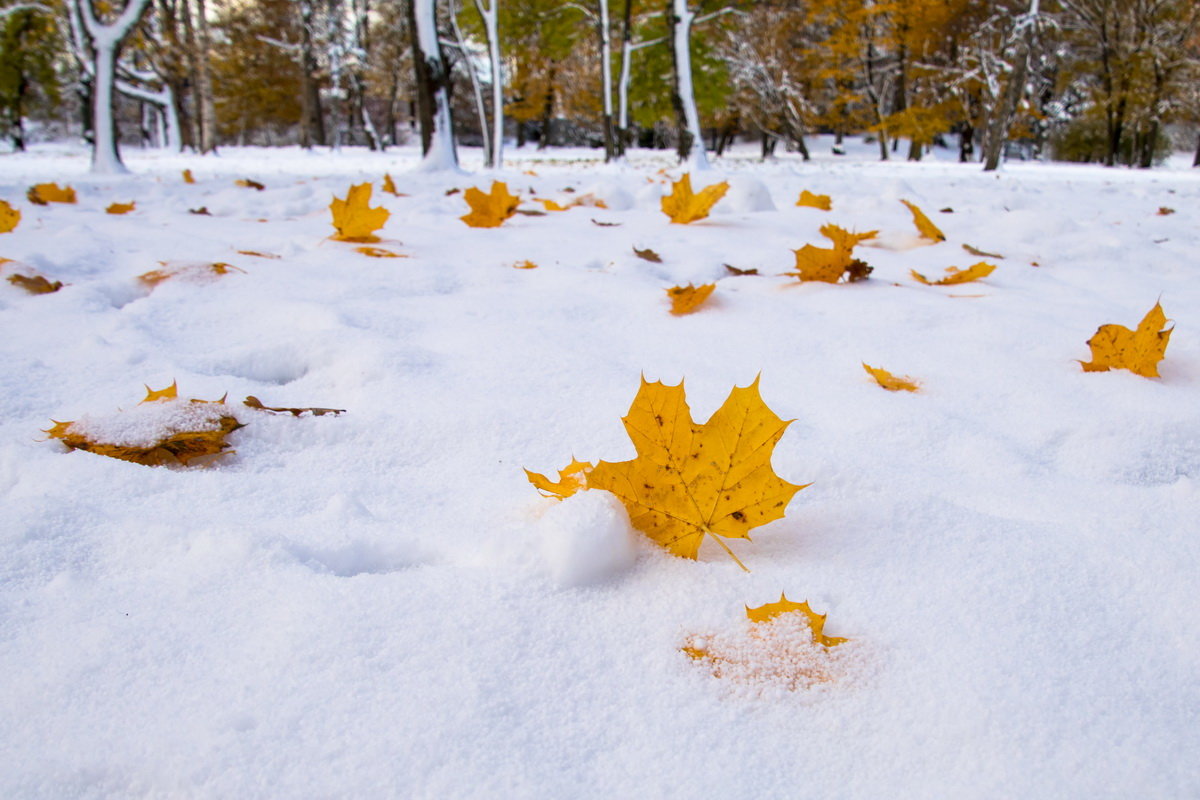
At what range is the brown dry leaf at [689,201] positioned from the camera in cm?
272

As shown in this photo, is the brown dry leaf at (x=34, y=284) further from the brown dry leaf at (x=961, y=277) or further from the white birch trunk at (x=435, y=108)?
the white birch trunk at (x=435, y=108)

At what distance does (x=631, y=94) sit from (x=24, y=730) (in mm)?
23439

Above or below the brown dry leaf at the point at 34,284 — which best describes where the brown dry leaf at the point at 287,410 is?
below

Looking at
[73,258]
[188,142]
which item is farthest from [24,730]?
[188,142]

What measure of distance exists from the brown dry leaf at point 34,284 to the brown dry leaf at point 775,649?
1.76m

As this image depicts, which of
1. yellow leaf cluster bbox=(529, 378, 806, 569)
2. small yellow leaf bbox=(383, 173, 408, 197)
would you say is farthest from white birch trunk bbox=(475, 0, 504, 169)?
yellow leaf cluster bbox=(529, 378, 806, 569)

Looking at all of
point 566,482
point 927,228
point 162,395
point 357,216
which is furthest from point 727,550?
point 927,228

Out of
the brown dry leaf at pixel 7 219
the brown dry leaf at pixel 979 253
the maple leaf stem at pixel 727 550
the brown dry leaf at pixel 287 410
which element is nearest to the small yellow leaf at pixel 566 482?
the maple leaf stem at pixel 727 550

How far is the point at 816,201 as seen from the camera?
3.40 metres

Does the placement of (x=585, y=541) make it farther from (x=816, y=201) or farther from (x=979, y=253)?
(x=816, y=201)

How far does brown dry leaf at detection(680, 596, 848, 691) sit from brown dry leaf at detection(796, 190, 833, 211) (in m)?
2.96

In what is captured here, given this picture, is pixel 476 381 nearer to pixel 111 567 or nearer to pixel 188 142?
pixel 111 567

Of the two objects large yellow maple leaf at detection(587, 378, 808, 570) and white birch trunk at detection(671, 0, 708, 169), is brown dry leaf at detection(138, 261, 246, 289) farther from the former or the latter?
white birch trunk at detection(671, 0, 708, 169)

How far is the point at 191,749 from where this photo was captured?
0.49 m
